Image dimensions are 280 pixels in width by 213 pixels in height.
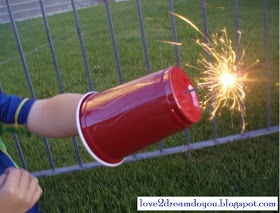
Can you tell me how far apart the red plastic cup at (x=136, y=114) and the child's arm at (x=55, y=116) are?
11cm

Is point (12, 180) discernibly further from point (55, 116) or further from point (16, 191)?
point (55, 116)

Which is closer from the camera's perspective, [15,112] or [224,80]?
[15,112]

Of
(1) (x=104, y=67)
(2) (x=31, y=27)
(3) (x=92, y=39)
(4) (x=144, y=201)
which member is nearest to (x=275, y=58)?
(4) (x=144, y=201)

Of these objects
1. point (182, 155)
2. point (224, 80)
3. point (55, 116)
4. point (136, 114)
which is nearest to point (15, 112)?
point (55, 116)

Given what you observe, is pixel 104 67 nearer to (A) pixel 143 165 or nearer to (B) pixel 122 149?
(A) pixel 143 165

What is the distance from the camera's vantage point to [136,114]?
77cm

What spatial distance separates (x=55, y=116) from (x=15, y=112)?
12 centimetres

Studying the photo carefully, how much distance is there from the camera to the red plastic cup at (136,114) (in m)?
0.75

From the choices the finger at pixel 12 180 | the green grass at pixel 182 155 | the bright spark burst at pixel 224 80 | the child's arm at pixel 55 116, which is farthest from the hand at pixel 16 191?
the green grass at pixel 182 155

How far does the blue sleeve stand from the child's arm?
1 cm

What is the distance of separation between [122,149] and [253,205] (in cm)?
103

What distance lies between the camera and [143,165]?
2.07 m

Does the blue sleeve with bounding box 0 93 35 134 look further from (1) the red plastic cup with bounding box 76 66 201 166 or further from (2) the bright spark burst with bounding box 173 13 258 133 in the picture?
(2) the bright spark burst with bounding box 173 13 258 133

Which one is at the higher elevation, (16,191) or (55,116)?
(55,116)
